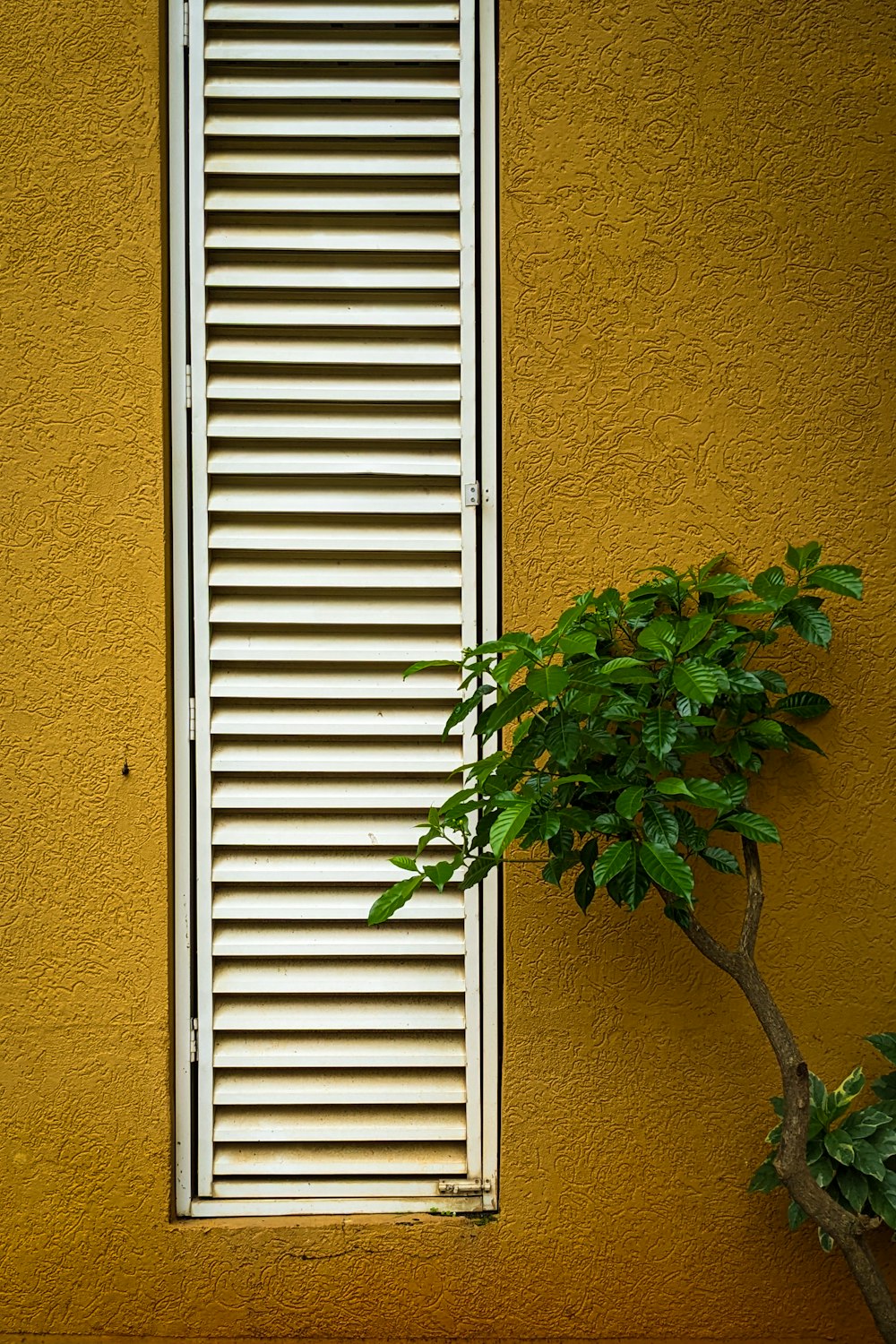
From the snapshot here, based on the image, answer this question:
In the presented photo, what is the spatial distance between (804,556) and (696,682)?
59 centimetres

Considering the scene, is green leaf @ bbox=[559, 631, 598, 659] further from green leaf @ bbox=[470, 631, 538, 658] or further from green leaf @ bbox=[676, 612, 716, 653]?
green leaf @ bbox=[676, 612, 716, 653]

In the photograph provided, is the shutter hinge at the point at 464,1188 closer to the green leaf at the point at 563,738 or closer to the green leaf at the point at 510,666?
the green leaf at the point at 563,738

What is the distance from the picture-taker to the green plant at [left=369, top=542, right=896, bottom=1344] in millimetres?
1695

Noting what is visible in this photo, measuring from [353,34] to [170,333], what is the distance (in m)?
0.87

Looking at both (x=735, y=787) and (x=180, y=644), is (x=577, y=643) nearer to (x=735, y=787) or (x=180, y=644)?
(x=735, y=787)

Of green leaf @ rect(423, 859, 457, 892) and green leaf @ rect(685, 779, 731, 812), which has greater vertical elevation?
green leaf @ rect(685, 779, 731, 812)

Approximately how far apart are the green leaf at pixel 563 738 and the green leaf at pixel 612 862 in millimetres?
183

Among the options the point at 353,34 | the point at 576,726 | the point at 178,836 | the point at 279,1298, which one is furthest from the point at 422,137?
the point at 279,1298

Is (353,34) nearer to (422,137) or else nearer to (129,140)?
(422,137)

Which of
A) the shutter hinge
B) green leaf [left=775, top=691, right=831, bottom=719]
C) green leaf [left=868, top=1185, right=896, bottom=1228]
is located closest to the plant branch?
green leaf [left=775, top=691, right=831, bottom=719]

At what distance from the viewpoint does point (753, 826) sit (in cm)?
179

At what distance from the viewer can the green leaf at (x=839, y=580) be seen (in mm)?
1948

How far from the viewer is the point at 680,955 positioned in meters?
2.23

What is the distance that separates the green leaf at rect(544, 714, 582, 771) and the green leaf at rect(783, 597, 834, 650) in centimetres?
62
